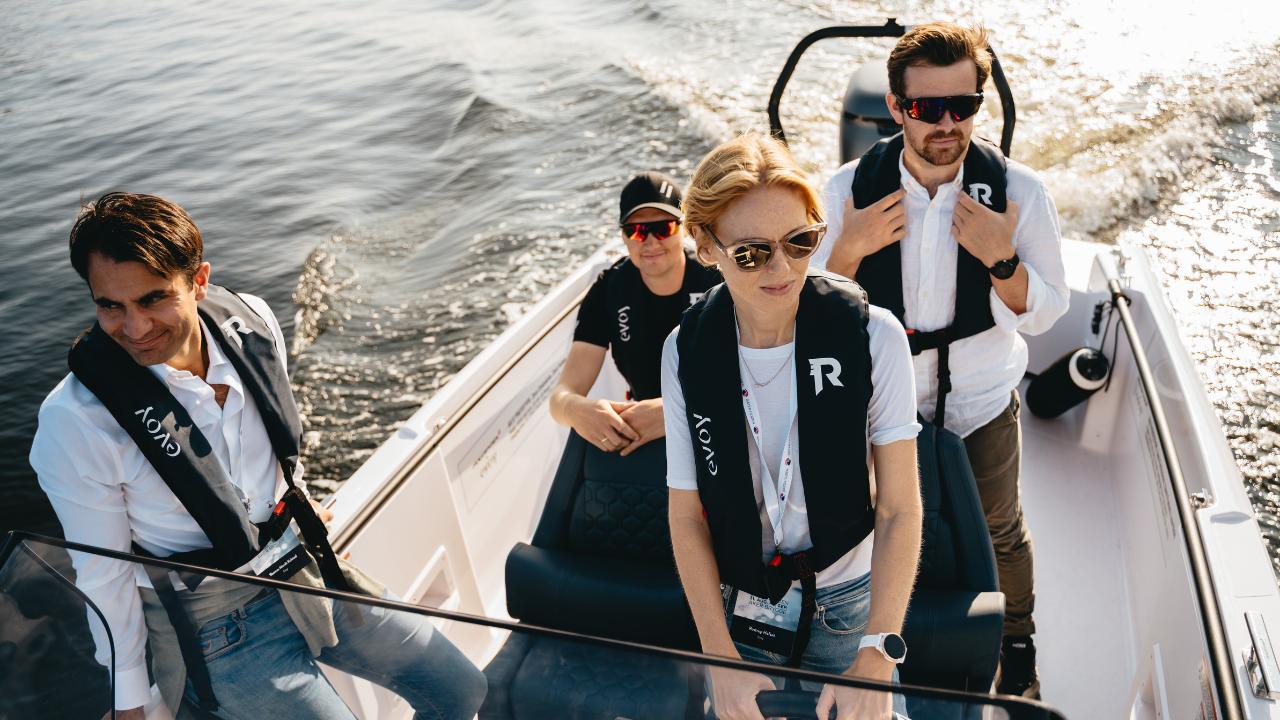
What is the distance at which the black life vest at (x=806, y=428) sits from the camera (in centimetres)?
137

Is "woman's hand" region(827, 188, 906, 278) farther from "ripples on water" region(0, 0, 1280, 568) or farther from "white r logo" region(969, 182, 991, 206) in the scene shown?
"ripples on water" region(0, 0, 1280, 568)

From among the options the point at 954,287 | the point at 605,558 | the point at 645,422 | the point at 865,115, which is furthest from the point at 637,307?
the point at 865,115

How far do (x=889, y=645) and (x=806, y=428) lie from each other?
35 cm

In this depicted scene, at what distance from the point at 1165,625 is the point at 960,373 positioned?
2.55ft

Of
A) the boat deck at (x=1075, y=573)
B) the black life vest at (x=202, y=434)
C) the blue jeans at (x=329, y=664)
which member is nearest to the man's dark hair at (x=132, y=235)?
the black life vest at (x=202, y=434)

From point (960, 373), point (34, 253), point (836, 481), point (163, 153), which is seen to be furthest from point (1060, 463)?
point (163, 153)

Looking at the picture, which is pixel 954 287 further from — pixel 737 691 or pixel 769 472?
pixel 737 691

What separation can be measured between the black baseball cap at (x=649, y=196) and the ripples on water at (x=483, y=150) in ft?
12.5

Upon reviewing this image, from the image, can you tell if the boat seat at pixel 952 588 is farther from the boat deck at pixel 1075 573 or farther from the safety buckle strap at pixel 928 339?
the boat deck at pixel 1075 573

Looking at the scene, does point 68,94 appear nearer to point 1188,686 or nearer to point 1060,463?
point 1060,463

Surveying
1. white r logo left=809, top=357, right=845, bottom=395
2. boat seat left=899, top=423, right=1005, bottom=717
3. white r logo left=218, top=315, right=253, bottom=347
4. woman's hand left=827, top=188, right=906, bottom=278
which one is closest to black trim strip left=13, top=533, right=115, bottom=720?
white r logo left=218, top=315, right=253, bottom=347

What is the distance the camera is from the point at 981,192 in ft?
6.33

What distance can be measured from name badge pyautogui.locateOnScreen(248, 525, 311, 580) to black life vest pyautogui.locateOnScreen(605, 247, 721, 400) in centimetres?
104

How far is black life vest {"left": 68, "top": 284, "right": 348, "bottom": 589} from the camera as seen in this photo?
4.73 feet
